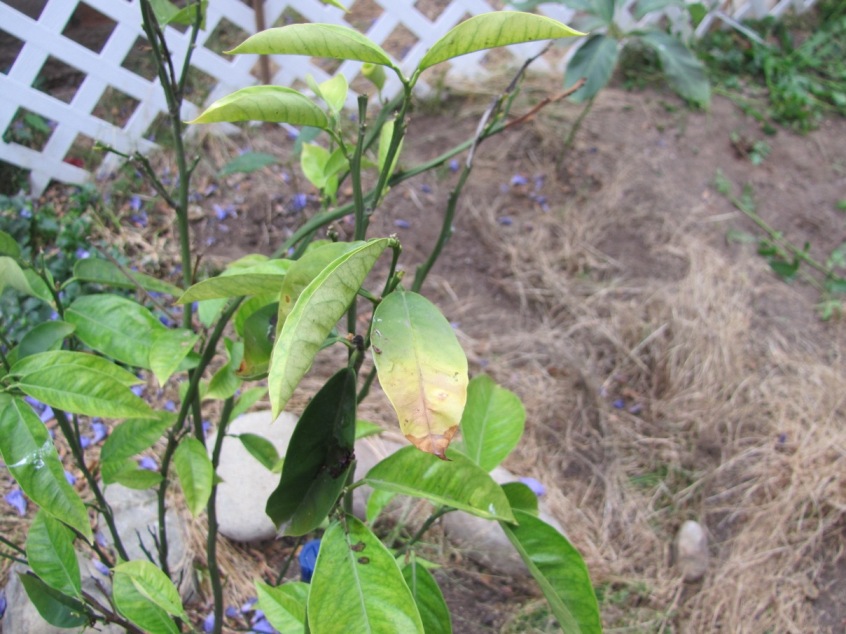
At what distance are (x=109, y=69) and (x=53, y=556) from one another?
185cm

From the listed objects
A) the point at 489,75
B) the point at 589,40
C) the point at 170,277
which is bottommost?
the point at 170,277

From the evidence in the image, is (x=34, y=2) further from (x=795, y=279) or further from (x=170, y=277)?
(x=795, y=279)

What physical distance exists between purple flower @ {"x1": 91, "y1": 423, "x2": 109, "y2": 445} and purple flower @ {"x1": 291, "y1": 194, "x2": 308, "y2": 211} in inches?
38.3

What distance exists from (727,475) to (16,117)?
251 centimetres

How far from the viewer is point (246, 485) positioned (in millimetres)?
1651

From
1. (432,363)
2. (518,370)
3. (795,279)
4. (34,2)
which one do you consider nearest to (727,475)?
(518,370)

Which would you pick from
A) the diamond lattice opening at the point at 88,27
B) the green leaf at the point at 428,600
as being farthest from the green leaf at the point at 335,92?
the diamond lattice opening at the point at 88,27

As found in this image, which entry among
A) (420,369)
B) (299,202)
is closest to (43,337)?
(420,369)

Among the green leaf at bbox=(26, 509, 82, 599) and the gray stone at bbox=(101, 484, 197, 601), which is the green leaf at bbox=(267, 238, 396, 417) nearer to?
the green leaf at bbox=(26, 509, 82, 599)

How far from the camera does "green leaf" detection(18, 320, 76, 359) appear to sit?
0.87 metres

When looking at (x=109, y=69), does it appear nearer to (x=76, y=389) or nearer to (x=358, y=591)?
(x=76, y=389)

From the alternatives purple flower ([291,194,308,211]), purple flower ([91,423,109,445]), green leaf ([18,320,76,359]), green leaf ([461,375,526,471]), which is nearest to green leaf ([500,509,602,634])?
green leaf ([461,375,526,471])

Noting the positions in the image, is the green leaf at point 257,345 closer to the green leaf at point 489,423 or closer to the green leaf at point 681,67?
the green leaf at point 489,423

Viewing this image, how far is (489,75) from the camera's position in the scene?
9.81ft
